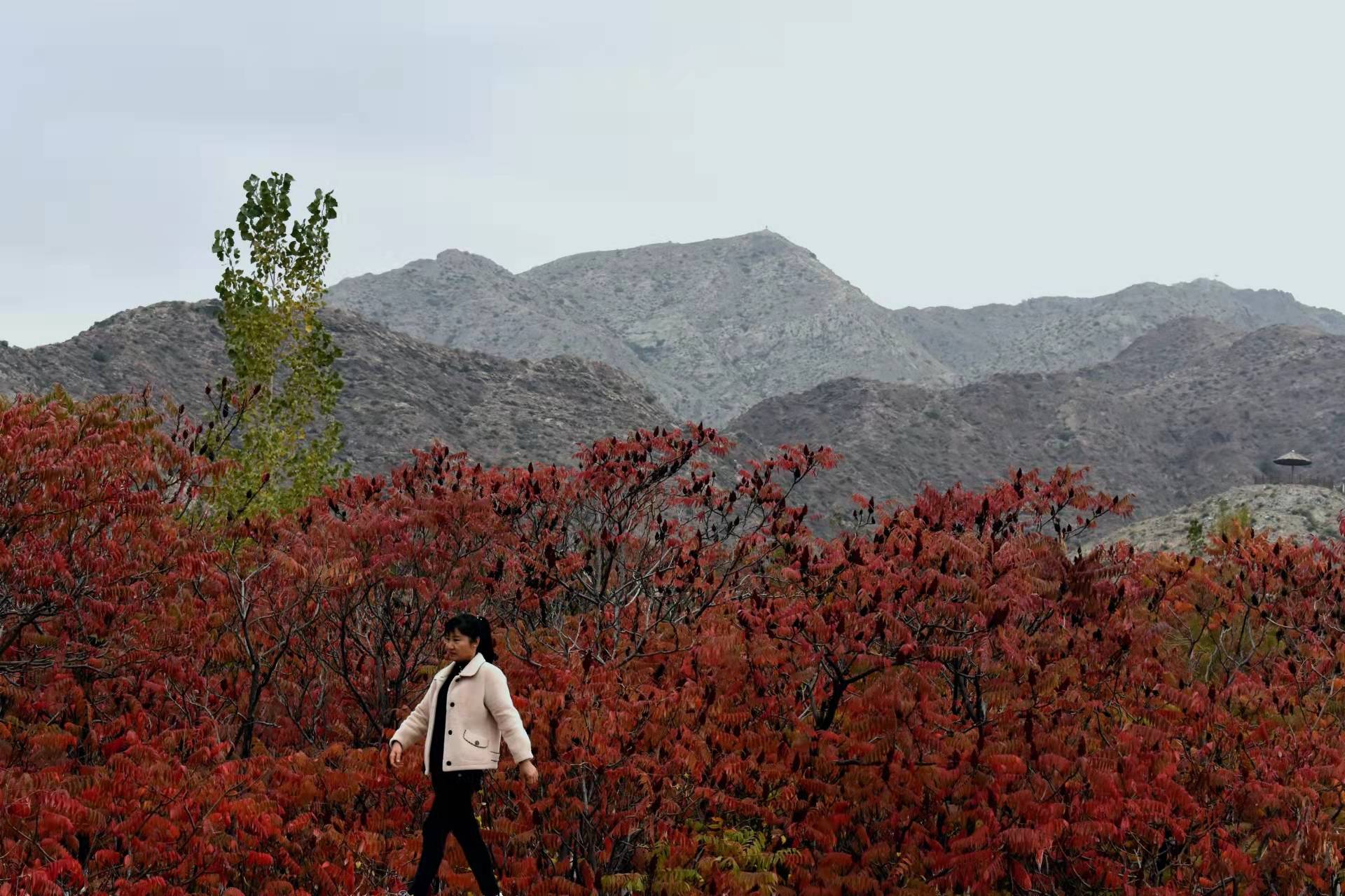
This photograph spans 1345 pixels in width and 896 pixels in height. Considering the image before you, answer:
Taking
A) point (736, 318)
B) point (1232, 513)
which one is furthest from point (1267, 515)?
point (736, 318)

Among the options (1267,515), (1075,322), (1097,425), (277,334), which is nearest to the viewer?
(277,334)

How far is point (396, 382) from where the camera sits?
55188 mm

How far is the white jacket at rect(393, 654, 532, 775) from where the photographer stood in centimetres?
560

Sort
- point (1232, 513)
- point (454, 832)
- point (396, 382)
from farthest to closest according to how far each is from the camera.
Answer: point (396, 382) → point (1232, 513) → point (454, 832)

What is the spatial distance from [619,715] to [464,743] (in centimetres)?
125

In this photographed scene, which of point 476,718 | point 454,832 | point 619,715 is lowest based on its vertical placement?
point 454,832

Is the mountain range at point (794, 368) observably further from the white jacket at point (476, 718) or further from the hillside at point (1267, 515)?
the white jacket at point (476, 718)

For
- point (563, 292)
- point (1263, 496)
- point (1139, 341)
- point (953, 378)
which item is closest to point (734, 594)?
point (1263, 496)

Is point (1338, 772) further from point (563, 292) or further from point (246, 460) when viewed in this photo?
point (563, 292)

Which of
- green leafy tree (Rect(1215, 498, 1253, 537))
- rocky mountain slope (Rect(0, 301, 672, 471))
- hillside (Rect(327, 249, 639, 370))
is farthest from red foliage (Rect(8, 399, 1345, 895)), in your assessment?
hillside (Rect(327, 249, 639, 370))

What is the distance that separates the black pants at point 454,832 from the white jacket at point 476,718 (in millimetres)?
97

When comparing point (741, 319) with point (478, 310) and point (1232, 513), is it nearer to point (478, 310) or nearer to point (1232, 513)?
point (478, 310)

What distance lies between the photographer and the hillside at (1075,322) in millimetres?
129375

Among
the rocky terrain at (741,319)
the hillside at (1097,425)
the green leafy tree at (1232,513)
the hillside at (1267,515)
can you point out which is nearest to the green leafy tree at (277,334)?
the green leafy tree at (1232,513)
